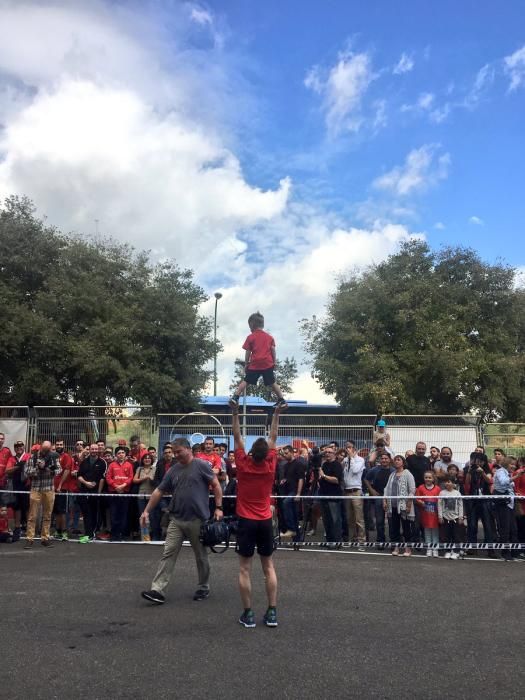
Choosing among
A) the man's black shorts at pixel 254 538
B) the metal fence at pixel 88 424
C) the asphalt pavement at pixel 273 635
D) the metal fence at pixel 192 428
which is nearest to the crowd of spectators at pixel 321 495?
the asphalt pavement at pixel 273 635

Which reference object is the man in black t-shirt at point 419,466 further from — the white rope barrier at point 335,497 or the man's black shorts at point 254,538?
the man's black shorts at point 254,538

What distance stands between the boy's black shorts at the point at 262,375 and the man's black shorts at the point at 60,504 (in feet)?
19.9

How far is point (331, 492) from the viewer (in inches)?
471

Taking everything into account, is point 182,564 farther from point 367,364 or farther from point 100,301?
point 367,364

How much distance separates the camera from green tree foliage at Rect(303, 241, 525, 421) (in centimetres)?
2691

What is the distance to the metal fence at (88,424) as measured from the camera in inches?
687

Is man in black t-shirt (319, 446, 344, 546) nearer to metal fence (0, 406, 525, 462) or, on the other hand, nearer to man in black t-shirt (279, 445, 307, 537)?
man in black t-shirt (279, 445, 307, 537)

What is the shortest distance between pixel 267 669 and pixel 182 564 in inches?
193

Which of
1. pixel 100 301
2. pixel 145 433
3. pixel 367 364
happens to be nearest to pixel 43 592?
pixel 145 433

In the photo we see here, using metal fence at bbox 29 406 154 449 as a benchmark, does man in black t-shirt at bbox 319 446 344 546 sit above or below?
below

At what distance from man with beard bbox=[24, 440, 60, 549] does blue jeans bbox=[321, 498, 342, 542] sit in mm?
5075

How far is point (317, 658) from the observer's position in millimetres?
5164

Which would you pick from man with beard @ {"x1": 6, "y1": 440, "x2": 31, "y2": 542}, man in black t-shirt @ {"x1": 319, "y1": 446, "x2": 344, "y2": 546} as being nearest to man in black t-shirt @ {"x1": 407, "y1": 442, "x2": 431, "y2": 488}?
man in black t-shirt @ {"x1": 319, "y1": 446, "x2": 344, "y2": 546}

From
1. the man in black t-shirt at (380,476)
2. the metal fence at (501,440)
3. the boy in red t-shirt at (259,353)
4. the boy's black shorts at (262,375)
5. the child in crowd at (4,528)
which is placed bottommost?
the child in crowd at (4,528)
